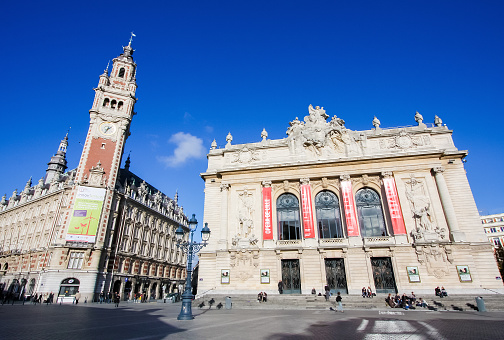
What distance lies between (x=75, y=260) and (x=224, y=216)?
21.9 metres

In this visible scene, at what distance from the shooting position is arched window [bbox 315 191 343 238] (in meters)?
30.2

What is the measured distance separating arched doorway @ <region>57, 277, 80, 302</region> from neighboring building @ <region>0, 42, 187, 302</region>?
0.37 ft

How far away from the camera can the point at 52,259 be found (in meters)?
35.5

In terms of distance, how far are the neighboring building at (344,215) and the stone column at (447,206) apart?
105 millimetres

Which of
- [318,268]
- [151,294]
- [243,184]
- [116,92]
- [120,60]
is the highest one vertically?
[120,60]

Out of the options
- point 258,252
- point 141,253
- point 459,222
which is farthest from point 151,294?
point 459,222

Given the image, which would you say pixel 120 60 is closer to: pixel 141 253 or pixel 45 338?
pixel 141 253

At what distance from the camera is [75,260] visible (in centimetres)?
3628

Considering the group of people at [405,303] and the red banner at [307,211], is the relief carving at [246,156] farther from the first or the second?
the group of people at [405,303]

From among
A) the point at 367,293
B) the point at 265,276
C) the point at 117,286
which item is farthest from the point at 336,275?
the point at 117,286

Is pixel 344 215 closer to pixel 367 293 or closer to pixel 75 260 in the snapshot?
pixel 367 293

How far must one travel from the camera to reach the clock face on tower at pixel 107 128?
44328 millimetres

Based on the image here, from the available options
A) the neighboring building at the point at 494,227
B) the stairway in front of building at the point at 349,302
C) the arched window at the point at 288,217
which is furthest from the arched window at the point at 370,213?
the neighboring building at the point at 494,227

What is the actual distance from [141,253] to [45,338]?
43.5 metres
